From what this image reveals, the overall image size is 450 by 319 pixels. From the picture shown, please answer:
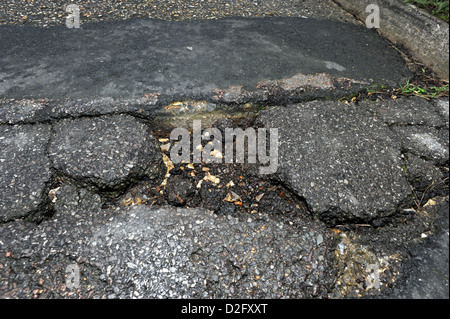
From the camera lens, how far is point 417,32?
2.88 meters

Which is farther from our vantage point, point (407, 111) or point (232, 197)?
point (407, 111)

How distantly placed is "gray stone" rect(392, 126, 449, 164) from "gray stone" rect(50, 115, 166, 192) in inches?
64.9

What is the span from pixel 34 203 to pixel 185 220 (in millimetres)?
853

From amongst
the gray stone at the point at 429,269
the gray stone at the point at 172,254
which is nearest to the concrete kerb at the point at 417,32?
the gray stone at the point at 429,269

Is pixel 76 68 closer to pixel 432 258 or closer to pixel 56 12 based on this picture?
pixel 56 12

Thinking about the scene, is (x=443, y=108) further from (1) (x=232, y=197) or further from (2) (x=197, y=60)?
(2) (x=197, y=60)

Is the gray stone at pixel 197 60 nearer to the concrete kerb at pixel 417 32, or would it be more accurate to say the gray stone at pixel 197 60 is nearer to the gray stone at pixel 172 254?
the concrete kerb at pixel 417 32

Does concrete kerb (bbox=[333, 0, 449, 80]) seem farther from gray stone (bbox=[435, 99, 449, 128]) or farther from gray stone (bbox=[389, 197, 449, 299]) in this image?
gray stone (bbox=[389, 197, 449, 299])

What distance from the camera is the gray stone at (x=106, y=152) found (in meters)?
1.95

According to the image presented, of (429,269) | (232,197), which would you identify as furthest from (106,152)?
(429,269)

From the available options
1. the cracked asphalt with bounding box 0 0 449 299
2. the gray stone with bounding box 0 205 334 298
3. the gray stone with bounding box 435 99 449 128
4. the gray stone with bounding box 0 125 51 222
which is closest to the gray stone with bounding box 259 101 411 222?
the cracked asphalt with bounding box 0 0 449 299

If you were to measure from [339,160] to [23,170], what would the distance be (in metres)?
1.92

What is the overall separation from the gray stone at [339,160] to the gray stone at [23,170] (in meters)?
1.41

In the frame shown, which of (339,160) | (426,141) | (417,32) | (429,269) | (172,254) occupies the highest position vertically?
(417,32)
